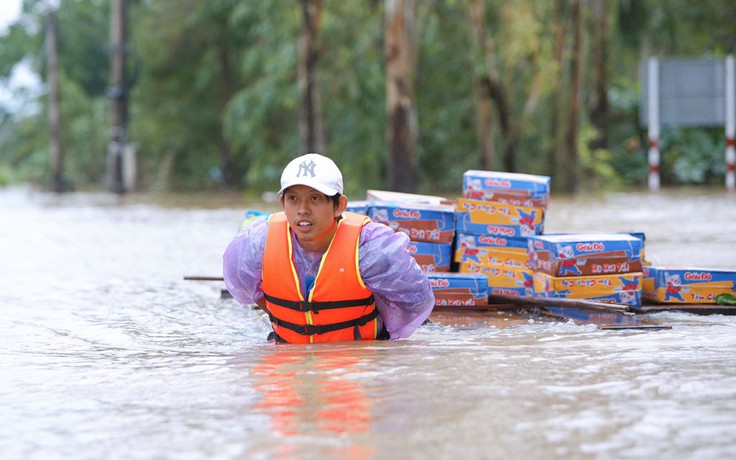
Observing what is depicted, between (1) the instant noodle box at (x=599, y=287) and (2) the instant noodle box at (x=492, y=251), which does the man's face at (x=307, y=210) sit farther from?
(2) the instant noodle box at (x=492, y=251)

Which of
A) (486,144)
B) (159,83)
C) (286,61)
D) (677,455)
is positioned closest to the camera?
(677,455)

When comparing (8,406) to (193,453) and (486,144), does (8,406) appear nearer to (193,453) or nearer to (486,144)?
(193,453)

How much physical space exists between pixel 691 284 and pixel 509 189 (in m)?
1.48

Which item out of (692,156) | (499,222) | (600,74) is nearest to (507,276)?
(499,222)

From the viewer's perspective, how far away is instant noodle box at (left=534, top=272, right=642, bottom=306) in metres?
8.70

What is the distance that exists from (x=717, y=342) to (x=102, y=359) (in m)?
3.36

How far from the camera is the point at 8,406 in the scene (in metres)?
5.50

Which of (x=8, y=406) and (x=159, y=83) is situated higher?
(x=159, y=83)

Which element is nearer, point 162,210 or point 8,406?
point 8,406

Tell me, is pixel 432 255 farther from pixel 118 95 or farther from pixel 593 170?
pixel 118 95

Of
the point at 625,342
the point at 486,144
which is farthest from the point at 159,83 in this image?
the point at 625,342

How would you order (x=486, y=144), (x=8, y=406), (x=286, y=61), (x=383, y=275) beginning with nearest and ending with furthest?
(x=8, y=406)
(x=383, y=275)
(x=486, y=144)
(x=286, y=61)

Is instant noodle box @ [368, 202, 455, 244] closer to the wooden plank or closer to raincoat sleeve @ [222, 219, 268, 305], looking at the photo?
the wooden plank

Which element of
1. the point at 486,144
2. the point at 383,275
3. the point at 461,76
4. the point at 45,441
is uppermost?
the point at 461,76
